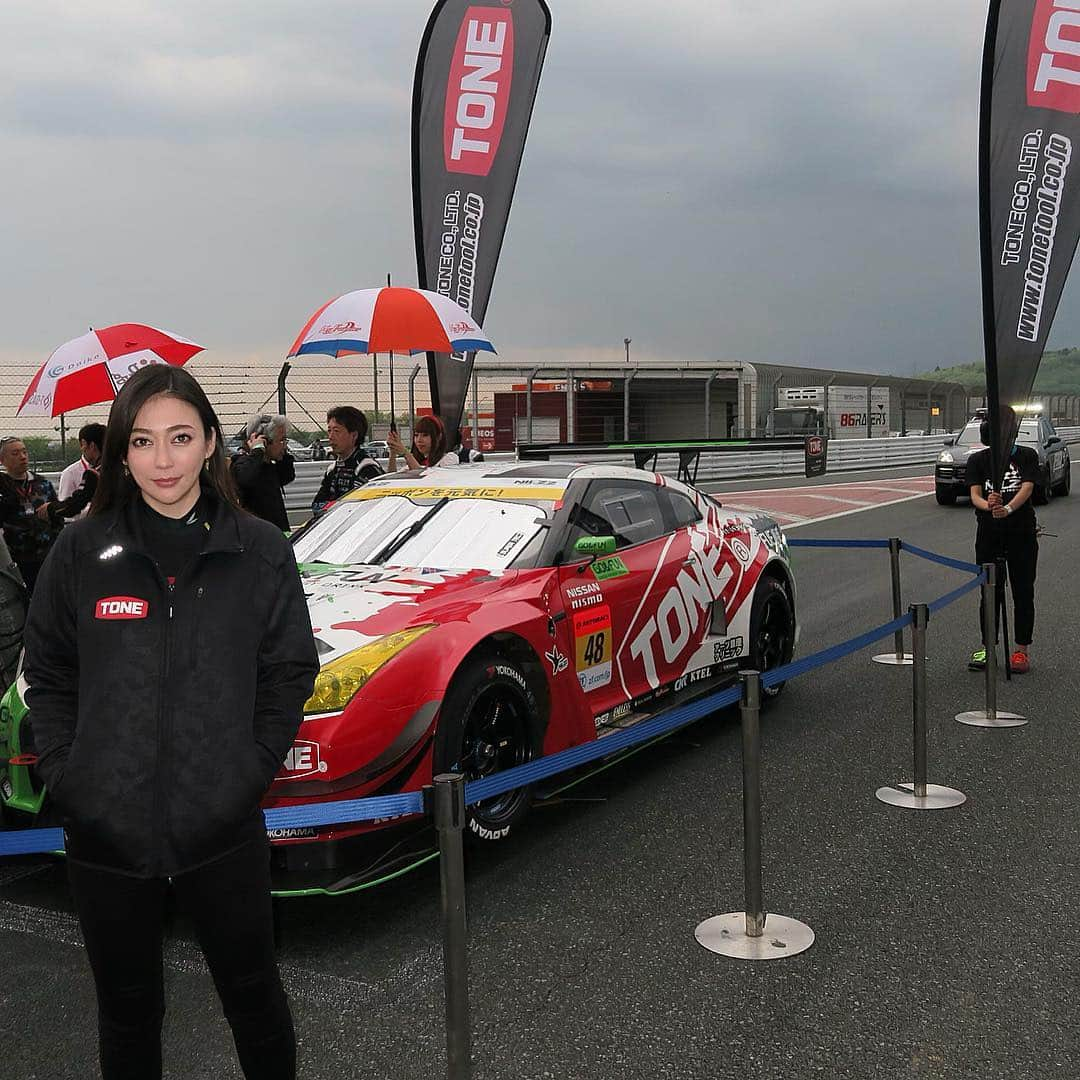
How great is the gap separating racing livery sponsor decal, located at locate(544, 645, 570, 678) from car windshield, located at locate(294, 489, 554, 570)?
1.53ft

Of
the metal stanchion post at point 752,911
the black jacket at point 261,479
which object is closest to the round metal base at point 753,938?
the metal stanchion post at point 752,911

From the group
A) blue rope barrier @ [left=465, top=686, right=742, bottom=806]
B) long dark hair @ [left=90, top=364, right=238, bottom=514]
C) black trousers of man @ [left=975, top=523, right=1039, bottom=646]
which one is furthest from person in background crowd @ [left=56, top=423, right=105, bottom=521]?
black trousers of man @ [left=975, top=523, right=1039, bottom=646]

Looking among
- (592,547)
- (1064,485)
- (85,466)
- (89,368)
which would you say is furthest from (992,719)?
(1064,485)

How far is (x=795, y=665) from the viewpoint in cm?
436

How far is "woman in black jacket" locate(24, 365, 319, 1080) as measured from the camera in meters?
2.18

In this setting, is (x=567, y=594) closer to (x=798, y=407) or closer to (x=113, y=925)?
(x=113, y=925)

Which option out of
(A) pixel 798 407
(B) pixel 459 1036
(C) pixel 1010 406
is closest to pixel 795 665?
(B) pixel 459 1036

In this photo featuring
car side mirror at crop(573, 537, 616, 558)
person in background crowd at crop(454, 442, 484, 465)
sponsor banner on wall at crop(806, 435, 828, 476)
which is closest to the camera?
car side mirror at crop(573, 537, 616, 558)

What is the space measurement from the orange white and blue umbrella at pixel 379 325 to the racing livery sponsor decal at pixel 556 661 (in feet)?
11.6

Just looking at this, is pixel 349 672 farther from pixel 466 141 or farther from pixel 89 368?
pixel 466 141

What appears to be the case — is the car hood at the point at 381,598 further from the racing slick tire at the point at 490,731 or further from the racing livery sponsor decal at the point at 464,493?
the racing livery sponsor decal at the point at 464,493

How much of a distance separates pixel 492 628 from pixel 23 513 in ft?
15.7

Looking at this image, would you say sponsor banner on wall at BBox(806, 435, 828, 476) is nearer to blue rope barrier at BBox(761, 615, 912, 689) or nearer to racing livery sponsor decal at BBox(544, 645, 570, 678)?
blue rope barrier at BBox(761, 615, 912, 689)

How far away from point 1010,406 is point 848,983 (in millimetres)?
5373
